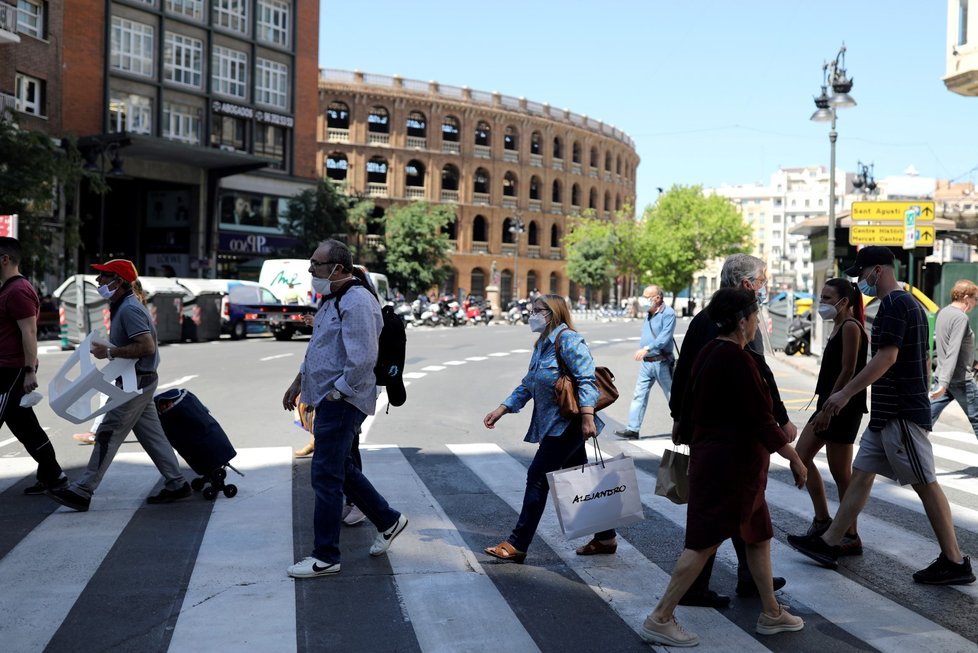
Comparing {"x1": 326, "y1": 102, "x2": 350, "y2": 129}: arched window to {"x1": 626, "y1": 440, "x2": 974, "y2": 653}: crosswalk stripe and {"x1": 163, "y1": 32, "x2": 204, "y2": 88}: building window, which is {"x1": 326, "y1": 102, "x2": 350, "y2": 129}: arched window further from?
{"x1": 626, "y1": 440, "x2": 974, "y2": 653}: crosswalk stripe

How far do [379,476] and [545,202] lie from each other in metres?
70.4

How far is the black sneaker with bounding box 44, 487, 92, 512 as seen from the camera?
6684 mm

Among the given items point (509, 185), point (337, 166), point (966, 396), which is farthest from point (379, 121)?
point (966, 396)

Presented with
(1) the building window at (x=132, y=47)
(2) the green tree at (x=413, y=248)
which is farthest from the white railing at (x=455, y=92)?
(1) the building window at (x=132, y=47)

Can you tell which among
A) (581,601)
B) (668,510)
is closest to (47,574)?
(581,601)

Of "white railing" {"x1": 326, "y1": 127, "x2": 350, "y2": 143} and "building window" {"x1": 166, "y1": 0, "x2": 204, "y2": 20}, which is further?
"white railing" {"x1": 326, "y1": 127, "x2": 350, "y2": 143}

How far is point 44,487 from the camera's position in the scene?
7.31 m

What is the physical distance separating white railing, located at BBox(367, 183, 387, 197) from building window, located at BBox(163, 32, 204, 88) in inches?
1114

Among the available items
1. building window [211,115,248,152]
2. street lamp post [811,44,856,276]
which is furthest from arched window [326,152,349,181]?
street lamp post [811,44,856,276]

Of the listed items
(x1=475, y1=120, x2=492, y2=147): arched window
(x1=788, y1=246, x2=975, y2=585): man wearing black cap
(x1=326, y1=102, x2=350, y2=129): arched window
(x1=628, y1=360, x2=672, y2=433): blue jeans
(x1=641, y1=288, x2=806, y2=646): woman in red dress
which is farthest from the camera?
(x1=475, y1=120, x2=492, y2=147): arched window

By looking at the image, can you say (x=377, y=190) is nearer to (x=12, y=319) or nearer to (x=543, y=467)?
(x=12, y=319)

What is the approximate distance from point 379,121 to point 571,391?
66190mm

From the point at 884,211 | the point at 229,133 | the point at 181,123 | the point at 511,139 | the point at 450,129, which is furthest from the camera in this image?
the point at 511,139

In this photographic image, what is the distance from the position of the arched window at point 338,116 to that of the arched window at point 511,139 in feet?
41.7
